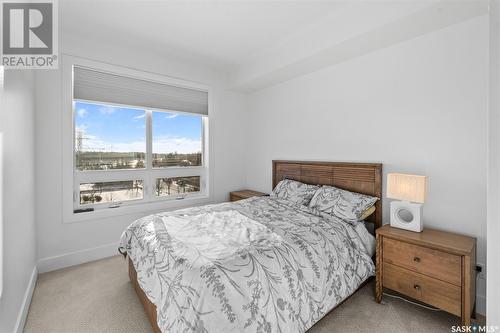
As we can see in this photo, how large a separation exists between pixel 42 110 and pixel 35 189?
871mm

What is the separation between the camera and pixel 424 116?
7.18 ft

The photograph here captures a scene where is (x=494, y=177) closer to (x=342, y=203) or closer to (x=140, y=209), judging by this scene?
(x=342, y=203)

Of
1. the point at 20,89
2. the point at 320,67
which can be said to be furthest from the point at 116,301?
the point at 320,67

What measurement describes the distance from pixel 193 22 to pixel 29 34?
1531mm

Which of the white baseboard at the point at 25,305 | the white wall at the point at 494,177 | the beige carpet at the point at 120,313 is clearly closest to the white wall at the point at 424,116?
the beige carpet at the point at 120,313

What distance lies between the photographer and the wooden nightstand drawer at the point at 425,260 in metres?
1.67

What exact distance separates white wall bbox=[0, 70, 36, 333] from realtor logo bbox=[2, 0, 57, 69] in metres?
0.15

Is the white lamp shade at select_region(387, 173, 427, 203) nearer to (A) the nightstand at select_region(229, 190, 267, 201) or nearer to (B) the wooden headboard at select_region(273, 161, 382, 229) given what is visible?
(B) the wooden headboard at select_region(273, 161, 382, 229)

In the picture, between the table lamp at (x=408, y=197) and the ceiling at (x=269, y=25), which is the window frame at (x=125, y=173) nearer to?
the ceiling at (x=269, y=25)

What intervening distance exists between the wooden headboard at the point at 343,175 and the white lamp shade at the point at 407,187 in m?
0.33

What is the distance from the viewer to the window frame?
8.84ft

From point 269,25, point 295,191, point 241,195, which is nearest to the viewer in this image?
point 269,25

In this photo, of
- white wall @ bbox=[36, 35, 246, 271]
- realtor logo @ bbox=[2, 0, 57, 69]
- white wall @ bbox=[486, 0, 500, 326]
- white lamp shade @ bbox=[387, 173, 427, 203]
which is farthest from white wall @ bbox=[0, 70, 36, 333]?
white lamp shade @ bbox=[387, 173, 427, 203]

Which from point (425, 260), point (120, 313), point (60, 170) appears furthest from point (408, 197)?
point (60, 170)
